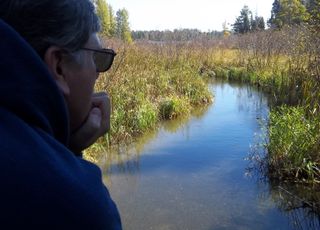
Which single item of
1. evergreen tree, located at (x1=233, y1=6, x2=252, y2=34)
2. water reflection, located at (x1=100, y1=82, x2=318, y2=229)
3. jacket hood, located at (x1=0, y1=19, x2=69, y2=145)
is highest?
evergreen tree, located at (x1=233, y1=6, x2=252, y2=34)

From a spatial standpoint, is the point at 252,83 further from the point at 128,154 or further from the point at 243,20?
the point at 243,20

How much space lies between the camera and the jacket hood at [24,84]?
604 mm

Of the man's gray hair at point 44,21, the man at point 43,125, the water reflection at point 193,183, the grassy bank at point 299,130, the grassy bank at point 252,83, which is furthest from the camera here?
the grassy bank at point 252,83

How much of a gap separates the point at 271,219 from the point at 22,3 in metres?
3.93

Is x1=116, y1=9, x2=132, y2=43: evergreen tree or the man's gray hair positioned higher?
x1=116, y1=9, x2=132, y2=43: evergreen tree

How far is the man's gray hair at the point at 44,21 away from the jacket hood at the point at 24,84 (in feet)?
0.32

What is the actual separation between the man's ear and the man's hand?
13 centimetres

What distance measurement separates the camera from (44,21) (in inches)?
28.6

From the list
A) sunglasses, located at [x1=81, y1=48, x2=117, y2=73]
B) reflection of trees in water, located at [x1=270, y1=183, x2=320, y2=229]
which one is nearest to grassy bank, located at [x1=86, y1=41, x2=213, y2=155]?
reflection of trees in water, located at [x1=270, y1=183, x2=320, y2=229]

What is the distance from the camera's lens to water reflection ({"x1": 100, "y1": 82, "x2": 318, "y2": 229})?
165 inches

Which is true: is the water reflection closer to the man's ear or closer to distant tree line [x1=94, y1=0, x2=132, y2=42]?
distant tree line [x1=94, y1=0, x2=132, y2=42]

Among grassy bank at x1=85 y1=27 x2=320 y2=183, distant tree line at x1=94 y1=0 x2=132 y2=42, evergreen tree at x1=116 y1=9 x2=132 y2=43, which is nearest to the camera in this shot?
grassy bank at x1=85 y1=27 x2=320 y2=183

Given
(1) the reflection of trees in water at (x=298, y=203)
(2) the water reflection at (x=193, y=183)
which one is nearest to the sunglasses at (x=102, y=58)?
(2) the water reflection at (x=193, y=183)

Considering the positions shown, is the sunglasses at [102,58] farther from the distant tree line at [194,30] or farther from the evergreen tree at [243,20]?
the evergreen tree at [243,20]
